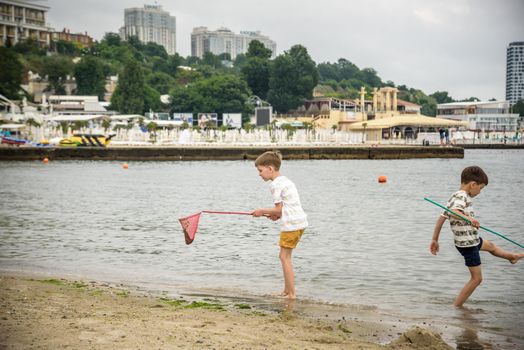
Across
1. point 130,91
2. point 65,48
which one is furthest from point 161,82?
point 65,48

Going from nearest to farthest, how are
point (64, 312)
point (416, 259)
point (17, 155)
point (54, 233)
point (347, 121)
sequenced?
point (64, 312) < point (416, 259) < point (54, 233) < point (17, 155) < point (347, 121)

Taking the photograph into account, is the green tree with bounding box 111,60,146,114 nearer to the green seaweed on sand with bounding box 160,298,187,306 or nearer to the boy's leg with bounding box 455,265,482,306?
the green seaweed on sand with bounding box 160,298,187,306

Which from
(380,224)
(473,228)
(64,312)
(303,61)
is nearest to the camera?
Result: (64,312)

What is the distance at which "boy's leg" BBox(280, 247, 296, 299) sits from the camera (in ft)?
25.5

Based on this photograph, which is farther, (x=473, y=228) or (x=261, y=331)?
(x=473, y=228)

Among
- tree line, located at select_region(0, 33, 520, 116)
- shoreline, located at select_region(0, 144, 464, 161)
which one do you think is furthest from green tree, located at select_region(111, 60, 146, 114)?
shoreline, located at select_region(0, 144, 464, 161)

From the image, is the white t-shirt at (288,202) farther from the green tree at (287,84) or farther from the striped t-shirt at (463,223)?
the green tree at (287,84)

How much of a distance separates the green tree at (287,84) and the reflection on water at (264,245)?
346 feet

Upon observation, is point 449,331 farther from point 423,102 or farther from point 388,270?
point 423,102

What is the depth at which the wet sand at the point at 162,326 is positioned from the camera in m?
5.65

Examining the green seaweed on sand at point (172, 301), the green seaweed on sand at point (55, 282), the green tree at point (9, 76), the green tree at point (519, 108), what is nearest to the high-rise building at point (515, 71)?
the green tree at point (519, 108)

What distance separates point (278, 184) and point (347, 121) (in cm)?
10412

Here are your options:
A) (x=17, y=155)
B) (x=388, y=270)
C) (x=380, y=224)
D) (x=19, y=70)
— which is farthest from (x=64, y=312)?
(x=19, y=70)

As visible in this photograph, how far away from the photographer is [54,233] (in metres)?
14.2
